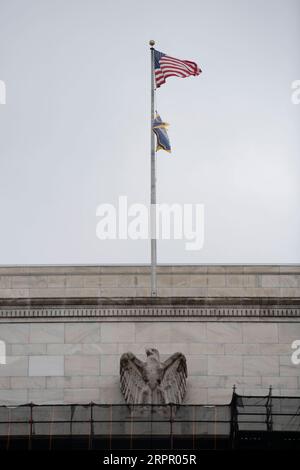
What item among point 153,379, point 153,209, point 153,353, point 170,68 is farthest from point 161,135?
point 153,379

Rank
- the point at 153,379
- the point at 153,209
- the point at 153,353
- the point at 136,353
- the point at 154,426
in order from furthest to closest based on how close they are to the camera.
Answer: the point at 153,209, the point at 136,353, the point at 153,353, the point at 153,379, the point at 154,426

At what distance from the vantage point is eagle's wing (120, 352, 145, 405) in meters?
46.2

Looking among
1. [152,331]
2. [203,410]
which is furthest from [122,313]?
[203,410]

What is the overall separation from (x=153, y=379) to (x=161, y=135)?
28.8 ft

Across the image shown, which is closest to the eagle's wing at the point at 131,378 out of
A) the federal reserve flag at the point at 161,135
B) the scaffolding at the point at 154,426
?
the scaffolding at the point at 154,426

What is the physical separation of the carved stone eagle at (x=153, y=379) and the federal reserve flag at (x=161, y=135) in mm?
7526

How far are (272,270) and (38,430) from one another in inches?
374

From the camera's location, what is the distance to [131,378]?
46.4 m

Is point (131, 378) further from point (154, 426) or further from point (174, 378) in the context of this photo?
point (154, 426)

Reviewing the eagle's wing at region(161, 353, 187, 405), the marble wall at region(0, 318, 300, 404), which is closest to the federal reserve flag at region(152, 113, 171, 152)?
the marble wall at region(0, 318, 300, 404)

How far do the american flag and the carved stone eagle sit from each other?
9.85 metres
